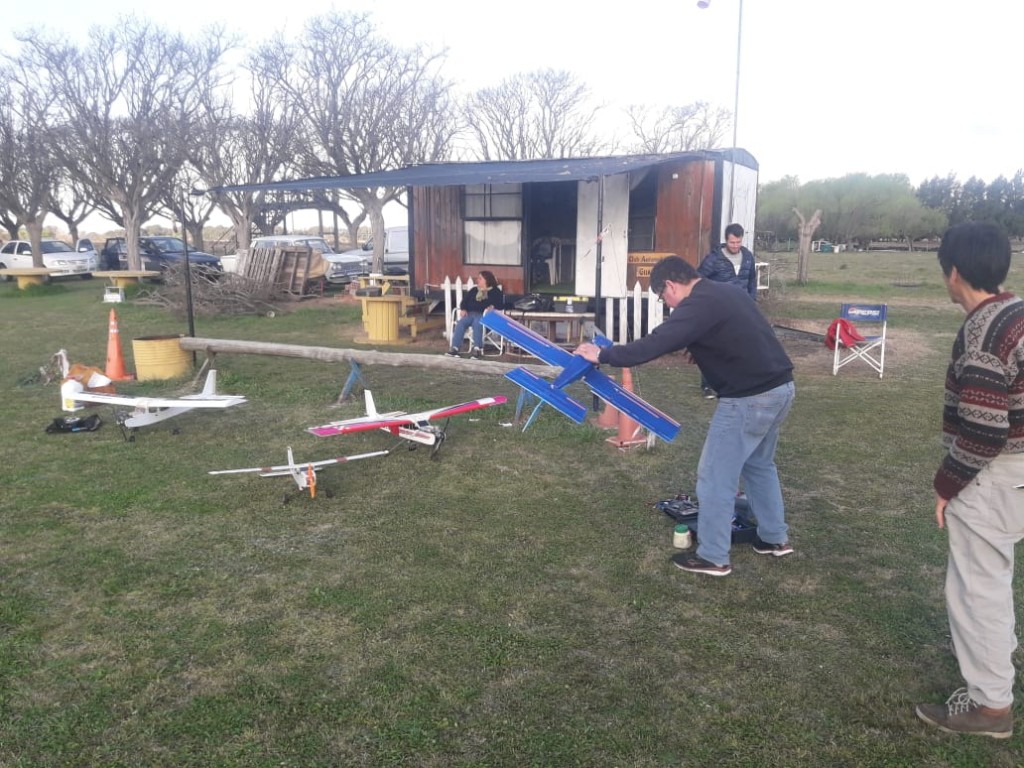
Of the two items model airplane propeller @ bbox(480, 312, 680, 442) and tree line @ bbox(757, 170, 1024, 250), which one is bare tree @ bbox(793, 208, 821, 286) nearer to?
model airplane propeller @ bbox(480, 312, 680, 442)

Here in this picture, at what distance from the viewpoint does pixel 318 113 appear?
26.9 meters

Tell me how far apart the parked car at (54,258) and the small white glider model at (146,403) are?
22500 millimetres

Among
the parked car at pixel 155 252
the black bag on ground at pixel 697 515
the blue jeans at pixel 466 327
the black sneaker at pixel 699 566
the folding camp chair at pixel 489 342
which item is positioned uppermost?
the parked car at pixel 155 252

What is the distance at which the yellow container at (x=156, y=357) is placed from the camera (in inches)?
350

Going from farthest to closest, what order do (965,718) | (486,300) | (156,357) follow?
(486,300) → (156,357) → (965,718)

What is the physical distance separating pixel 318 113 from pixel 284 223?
1699 centimetres

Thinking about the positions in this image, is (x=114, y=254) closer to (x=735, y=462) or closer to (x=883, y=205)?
(x=735, y=462)

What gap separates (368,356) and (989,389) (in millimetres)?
5971

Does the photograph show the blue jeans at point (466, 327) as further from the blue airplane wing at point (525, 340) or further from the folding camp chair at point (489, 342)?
the blue airplane wing at point (525, 340)

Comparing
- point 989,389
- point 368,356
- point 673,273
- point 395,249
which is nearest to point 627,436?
point 673,273

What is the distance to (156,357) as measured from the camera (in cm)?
891

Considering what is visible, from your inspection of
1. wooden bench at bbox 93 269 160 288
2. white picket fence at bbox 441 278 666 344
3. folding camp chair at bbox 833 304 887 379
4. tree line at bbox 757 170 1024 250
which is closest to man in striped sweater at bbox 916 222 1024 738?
folding camp chair at bbox 833 304 887 379

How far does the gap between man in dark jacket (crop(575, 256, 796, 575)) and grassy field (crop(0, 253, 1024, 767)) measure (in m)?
0.42

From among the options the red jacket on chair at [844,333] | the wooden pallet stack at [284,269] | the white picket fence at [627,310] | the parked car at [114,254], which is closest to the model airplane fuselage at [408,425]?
the white picket fence at [627,310]
